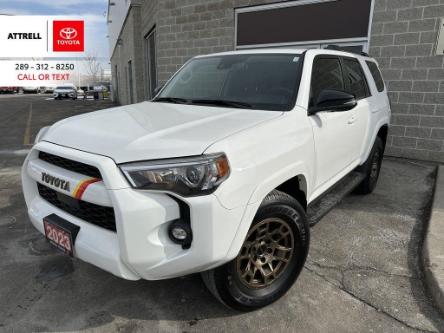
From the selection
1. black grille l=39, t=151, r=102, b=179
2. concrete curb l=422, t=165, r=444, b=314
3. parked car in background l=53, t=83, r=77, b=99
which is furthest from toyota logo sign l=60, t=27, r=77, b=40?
concrete curb l=422, t=165, r=444, b=314

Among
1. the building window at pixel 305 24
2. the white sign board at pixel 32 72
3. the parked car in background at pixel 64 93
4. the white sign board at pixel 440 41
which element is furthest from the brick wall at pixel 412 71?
the white sign board at pixel 32 72

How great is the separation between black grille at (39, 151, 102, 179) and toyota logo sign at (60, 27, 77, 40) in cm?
4264

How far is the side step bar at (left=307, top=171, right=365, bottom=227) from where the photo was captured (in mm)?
3318

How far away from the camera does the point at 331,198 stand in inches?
148

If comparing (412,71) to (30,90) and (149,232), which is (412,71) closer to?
(149,232)

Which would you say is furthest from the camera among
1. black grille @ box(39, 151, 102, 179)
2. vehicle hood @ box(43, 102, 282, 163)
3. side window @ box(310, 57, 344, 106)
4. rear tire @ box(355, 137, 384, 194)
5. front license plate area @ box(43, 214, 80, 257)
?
rear tire @ box(355, 137, 384, 194)

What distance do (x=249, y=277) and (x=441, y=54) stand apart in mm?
6237

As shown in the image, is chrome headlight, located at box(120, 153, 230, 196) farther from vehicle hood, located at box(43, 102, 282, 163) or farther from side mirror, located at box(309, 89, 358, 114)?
side mirror, located at box(309, 89, 358, 114)

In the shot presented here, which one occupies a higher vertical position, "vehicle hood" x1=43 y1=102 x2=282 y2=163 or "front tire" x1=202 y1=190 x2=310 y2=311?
"vehicle hood" x1=43 y1=102 x2=282 y2=163

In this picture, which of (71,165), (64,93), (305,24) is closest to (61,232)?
(71,165)

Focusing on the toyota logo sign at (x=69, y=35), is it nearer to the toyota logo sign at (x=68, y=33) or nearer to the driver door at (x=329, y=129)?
the toyota logo sign at (x=68, y=33)

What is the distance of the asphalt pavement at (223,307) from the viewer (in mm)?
2514

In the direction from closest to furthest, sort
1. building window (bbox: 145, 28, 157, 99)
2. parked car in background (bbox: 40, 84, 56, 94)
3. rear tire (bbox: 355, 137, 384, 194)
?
rear tire (bbox: 355, 137, 384, 194) → building window (bbox: 145, 28, 157, 99) → parked car in background (bbox: 40, 84, 56, 94)

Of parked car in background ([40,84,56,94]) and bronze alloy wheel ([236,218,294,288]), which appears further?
parked car in background ([40,84,56,94])
